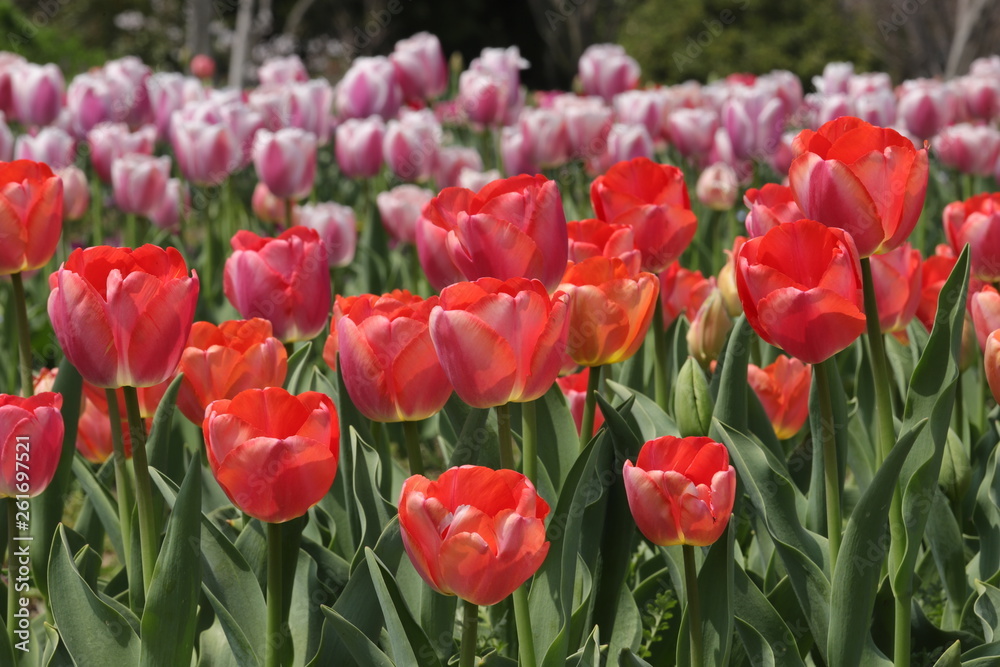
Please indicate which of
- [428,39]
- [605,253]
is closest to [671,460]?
[605,253]

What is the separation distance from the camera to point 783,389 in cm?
173

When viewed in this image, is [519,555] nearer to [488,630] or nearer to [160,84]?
[488,630]

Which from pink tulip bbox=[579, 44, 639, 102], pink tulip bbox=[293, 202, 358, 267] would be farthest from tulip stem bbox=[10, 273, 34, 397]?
pink tulip bbox=[579, 44, 639, 102]

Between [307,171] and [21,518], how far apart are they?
1898 mm

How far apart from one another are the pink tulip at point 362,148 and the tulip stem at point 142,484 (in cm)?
238

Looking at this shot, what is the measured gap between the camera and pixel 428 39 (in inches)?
174

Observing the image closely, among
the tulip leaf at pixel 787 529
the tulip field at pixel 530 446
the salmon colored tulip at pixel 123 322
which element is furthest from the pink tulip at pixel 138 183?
the tulip leaf at pixel 787 529

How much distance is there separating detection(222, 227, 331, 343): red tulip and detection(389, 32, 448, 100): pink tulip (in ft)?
9.61

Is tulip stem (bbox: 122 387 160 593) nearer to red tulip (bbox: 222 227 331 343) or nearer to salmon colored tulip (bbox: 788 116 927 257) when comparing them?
red tulip (bbox: 222 227 331 343)

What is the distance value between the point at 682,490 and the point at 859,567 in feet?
0.91

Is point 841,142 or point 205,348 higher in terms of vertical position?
point 841,142

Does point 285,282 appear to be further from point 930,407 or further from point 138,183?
point 138,183

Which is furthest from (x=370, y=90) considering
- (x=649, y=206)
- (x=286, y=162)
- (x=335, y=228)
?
(x=649, y=206)

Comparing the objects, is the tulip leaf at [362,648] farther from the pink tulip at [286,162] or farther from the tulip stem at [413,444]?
the pink tulip at [286,162]
